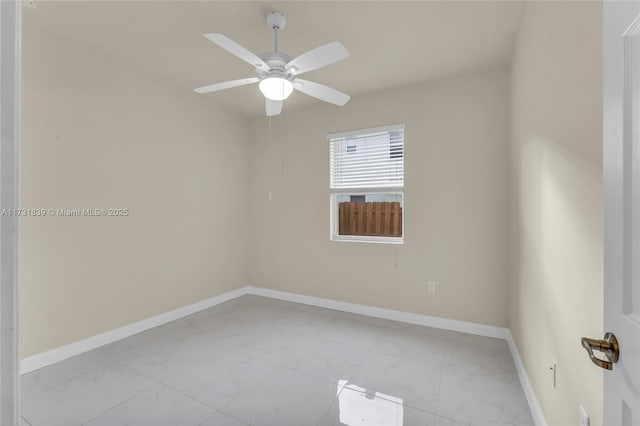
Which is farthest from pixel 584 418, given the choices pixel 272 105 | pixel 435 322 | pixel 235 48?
pixel 272 105

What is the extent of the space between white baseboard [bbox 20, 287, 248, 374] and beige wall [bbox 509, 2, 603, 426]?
3.25 m

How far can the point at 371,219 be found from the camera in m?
3.54

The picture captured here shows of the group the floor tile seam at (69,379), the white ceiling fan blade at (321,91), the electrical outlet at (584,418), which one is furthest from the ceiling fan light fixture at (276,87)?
the floor tile seam at (69,379)

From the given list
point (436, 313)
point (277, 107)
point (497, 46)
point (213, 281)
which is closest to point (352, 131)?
point (277, 107)

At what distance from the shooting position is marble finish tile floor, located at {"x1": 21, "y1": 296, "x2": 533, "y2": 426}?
175cm

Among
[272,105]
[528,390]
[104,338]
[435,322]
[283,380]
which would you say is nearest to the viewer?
[528,390]

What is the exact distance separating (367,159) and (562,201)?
228cm

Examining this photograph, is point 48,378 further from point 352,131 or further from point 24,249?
point 352,131

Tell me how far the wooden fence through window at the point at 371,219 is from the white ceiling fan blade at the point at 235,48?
204 centimetres

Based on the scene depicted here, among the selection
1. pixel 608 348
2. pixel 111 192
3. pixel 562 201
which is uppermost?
pixel 111 192

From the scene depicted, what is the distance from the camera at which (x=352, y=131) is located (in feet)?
11.5

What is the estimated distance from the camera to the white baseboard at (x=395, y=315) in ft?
9.36

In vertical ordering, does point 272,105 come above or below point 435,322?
above

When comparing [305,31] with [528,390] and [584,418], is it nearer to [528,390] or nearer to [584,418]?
[584,418]
